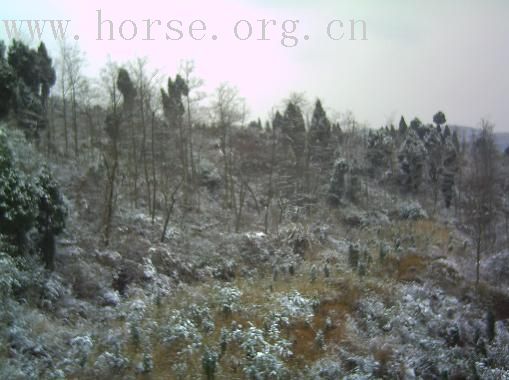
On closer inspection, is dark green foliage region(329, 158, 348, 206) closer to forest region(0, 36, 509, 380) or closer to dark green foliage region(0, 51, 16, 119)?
forest region(0, 36, 509, 380)

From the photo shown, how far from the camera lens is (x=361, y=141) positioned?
57406mm

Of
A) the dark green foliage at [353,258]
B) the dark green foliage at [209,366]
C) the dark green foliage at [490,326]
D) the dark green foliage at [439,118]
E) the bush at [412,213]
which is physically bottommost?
the dark green foliage at [490,326]

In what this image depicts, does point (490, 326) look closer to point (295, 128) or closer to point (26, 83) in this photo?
point (26, 83)

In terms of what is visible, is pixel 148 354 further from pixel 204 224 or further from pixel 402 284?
pixel 204 224

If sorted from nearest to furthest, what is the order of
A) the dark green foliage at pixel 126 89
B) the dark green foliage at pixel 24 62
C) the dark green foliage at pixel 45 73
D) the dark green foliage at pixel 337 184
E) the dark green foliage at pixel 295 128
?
the dark green foliage at pixel 24 62
the dark green foliage at pixel 126 89
the dark green foliage at pixel 45 73
the dark green foliage at pixel 337 184
the dark green foliage at pixel 295 128

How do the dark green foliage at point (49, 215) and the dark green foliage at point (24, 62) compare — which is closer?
the dark green foliage at point (49, 215)

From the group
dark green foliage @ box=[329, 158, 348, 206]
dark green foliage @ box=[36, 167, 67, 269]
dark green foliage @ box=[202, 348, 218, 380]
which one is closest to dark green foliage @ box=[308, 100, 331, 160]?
dark green foliage @ box=[329, 158, 348, 206]

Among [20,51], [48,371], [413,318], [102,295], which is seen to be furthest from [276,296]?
[20,51]

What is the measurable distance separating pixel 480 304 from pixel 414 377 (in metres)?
7.65

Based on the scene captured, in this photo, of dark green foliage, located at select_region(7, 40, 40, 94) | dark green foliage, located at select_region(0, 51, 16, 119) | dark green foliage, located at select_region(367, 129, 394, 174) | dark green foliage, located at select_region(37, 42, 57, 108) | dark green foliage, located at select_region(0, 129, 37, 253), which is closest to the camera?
dark green foliage, located at select_region(0, 129, 37, 253)

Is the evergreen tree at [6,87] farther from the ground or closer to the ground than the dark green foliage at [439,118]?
closer to the ground

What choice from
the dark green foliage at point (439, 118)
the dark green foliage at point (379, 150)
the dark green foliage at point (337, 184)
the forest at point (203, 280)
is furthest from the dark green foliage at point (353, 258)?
the dark green foliage at point (439, 118)

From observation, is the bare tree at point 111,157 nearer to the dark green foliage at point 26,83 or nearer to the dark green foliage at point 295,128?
the dark green foliage at point 26,83

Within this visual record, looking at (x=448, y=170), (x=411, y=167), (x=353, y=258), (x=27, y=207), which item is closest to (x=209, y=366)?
(x=27, y=207)
